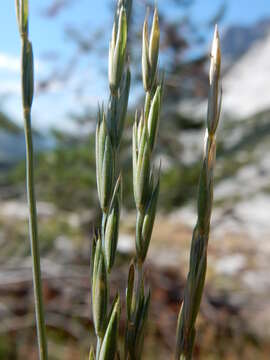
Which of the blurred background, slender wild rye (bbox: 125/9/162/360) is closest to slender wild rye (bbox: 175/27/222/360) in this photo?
slender wild rye (bbox: 125/9/162/360)

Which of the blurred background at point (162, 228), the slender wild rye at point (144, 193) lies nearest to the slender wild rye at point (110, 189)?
the slender wild rye at point (144, 193)

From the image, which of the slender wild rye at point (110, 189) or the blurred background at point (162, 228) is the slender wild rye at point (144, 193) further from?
the blurred background at point (162, 228)

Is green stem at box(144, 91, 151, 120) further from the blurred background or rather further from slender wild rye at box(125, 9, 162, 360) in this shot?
the blurred background

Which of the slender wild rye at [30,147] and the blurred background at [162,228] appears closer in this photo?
the slender wild rye at [30,147]

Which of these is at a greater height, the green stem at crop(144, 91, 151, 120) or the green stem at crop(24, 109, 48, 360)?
the green stem at crop(144, 91, 151, 120)

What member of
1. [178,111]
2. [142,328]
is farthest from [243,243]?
[142,328]

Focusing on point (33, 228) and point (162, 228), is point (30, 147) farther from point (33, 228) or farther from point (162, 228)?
point (162, 228)

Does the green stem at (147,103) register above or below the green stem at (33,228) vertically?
above
